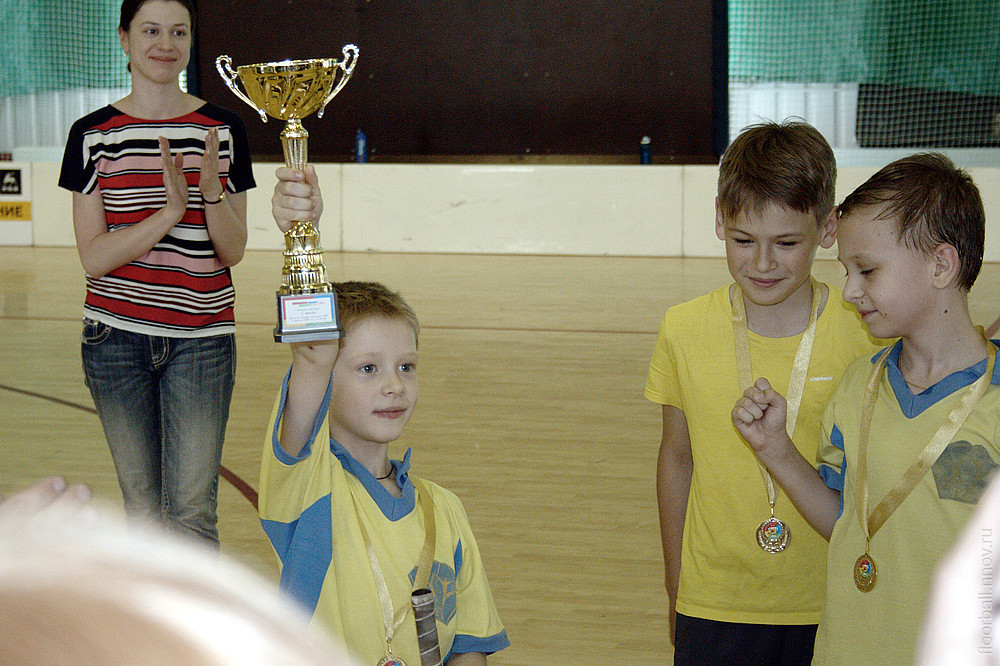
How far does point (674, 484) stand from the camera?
7.11 ft

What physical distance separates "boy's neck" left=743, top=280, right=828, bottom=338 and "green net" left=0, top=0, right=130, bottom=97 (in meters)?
12.8

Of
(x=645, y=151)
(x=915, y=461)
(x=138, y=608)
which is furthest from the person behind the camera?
(x=645, y=151)

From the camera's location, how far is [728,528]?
6.68ft

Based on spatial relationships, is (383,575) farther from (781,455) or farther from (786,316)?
(786,316)

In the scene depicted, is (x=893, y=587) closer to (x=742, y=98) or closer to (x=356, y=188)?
(x=356, y=188)

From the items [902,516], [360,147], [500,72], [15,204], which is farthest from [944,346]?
[15,204]

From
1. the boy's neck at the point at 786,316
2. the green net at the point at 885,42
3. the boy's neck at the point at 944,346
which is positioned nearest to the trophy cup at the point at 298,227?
the boy's neck at the point at 786,316

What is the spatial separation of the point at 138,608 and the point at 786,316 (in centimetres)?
192

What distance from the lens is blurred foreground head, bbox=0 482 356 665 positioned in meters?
0.29

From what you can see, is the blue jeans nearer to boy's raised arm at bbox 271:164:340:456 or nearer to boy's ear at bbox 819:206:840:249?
boy's raised arm at bbox 271:164:340:456

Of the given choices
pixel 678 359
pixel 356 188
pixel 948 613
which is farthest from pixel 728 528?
pixel 356 188

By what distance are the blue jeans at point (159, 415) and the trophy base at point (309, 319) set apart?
0.84 metres

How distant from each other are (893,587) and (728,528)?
424 mm

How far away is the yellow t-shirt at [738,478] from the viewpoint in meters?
2.00
